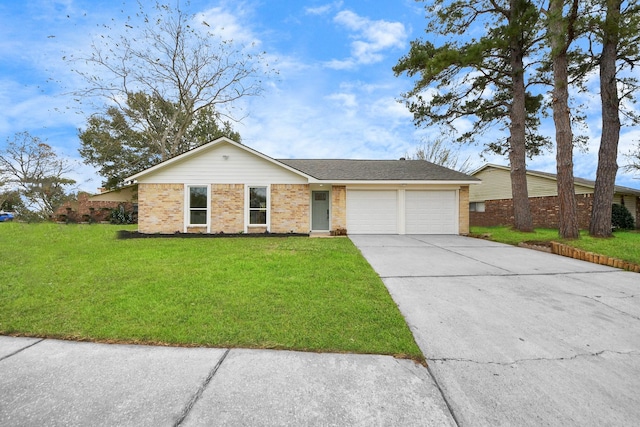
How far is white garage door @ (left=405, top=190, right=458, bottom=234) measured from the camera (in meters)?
12.4

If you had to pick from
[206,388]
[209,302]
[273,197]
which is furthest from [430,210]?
[206,388]

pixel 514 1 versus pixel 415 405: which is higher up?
pixel 514 1

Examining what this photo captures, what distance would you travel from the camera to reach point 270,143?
73.8 ft

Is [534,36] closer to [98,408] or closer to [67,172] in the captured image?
[98,408]

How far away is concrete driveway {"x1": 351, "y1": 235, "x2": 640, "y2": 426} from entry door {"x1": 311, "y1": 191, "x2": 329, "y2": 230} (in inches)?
313

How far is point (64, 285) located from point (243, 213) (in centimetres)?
721

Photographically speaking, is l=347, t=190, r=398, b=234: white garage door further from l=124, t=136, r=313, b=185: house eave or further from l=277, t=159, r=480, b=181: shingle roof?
l=124, t=136, r=313, b=185: house eave

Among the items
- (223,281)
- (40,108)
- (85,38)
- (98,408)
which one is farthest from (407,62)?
(40,108)

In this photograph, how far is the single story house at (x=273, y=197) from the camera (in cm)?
1122

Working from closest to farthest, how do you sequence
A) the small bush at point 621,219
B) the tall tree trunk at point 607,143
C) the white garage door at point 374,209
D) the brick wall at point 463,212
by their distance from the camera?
the tall tree trunk at point 607,143 → the brick wall at point 463,212 → the white garage door at point 374,209 → the small bush at point 621,219

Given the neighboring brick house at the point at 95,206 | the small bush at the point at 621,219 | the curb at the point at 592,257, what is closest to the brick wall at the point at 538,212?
the small bush at the point at 621,219

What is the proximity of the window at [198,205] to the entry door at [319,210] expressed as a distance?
511 cm

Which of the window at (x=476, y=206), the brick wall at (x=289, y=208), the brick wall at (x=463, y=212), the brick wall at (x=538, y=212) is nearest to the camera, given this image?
the brick wall at (x=289, y=208)

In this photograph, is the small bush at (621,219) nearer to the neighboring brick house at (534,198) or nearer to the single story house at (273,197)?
the neighboring brick house at (534,198)
